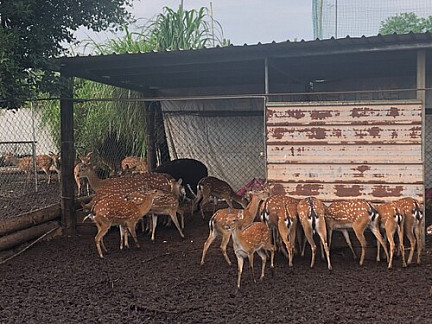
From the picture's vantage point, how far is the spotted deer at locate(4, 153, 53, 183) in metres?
10.7

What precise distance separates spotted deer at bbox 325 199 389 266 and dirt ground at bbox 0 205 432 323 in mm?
327

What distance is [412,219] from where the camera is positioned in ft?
18.2

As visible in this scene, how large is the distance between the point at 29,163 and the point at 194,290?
650cm

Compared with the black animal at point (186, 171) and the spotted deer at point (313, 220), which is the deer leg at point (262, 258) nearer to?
the spotted deer at point (313, 220)

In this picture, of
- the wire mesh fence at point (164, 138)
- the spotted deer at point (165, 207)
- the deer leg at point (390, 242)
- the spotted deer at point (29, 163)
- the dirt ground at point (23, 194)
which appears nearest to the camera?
the deer leg at point (390, 242)

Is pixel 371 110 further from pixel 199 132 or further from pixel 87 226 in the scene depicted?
pixel 199 132

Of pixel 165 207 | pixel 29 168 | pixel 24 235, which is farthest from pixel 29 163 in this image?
pixel 165 207

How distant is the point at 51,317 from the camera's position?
14.7ft

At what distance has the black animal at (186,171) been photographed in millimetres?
9289

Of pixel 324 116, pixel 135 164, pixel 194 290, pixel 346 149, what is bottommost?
pixel 194 290

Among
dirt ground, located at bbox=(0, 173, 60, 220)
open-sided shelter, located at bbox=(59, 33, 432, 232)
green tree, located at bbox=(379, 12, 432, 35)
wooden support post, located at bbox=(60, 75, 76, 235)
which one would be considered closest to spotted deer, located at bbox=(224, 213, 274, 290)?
open-sided shelter, located at bbox=(59, 33, 432, 232)

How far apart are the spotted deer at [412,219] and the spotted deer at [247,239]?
4.51 ft

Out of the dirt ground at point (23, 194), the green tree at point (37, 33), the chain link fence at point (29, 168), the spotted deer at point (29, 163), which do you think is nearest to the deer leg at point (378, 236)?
the green tree at point (37, 33)

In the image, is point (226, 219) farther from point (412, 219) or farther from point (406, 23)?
point (406, 23)
